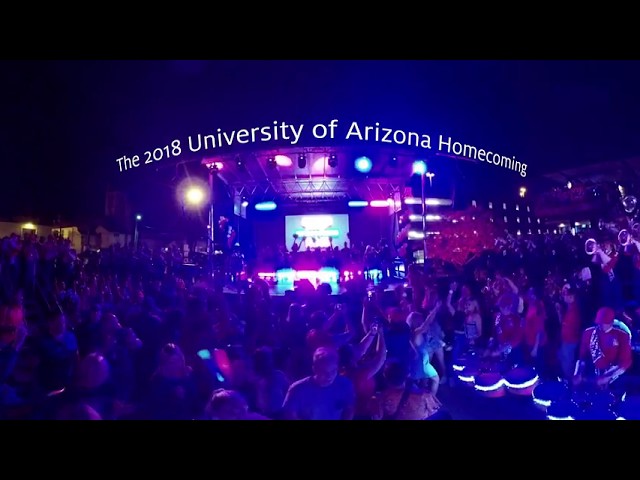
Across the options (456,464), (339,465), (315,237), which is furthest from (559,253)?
(315,237)

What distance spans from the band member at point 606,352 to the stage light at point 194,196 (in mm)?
5832

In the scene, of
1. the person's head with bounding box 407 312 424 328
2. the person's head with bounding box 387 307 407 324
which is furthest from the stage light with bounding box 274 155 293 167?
the person's head with bounding box 387 307 407 324

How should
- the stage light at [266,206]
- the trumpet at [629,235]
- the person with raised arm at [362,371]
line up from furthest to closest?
the stage light at [266,206] < the trumpet at [629,235] < the person with raised arm at [362,371]

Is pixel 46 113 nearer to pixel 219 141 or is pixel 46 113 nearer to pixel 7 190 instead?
pixel 7 190

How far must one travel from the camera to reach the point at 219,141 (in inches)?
239

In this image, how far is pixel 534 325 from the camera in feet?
18.6

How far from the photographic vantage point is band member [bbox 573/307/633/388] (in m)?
5.02

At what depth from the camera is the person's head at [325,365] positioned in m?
3.32

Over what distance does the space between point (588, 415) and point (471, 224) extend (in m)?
6.84

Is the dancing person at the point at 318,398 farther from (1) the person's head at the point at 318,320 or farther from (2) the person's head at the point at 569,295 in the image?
(2) the person's head at the point at 569,295

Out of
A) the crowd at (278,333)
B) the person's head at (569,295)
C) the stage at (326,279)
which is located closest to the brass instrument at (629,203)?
the crowd at (278,333)

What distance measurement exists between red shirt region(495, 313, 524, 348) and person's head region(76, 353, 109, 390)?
4628 mm

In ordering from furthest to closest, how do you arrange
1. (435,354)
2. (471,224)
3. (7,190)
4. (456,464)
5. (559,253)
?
(471,224) → (559,253) → (7,190) → (435,354) → (456,464)

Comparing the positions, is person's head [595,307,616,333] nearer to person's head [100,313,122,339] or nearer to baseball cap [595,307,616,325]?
baseball cap [595,307,616,325]
